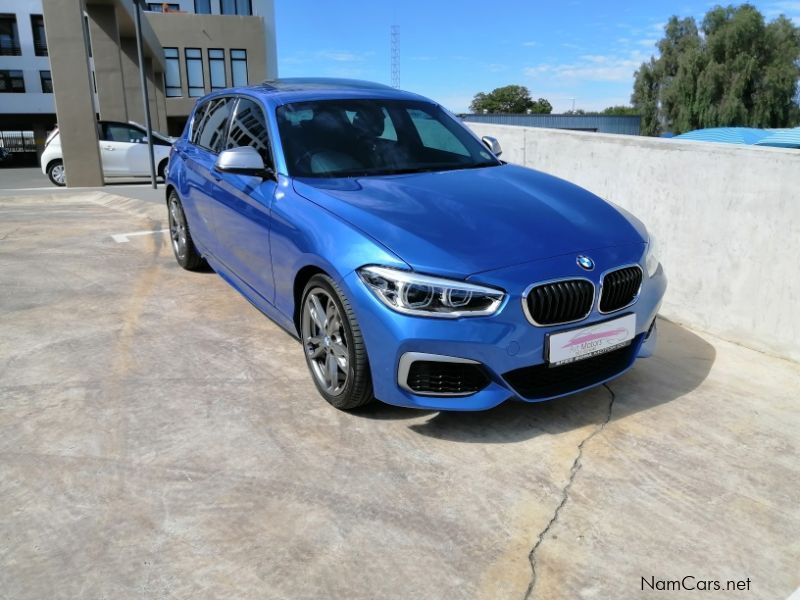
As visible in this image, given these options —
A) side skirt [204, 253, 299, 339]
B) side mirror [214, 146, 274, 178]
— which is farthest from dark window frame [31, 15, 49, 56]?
side mirror [214, 146, 274, 178]

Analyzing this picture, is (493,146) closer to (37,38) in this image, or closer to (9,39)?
(37,38)

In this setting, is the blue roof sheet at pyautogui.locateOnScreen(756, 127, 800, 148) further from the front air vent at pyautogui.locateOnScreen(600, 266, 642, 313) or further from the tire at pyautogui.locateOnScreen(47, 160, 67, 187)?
the tire at pyautogui.locateOnScreen(47, 160, 67, 187)

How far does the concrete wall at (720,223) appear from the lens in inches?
165

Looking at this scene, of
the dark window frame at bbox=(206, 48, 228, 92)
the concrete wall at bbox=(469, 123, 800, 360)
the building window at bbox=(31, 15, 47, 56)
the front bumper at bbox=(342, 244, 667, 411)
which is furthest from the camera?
the building window at bbox=(31, 15, 47, 56)

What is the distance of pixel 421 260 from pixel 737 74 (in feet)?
164

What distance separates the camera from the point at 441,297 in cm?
290

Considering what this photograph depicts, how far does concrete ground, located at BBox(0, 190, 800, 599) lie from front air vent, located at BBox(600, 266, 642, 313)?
0.63 meters

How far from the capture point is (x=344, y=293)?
315 centimetres

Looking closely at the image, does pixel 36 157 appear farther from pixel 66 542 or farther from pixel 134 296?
pixel 66 542

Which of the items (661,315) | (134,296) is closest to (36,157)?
(134,296)

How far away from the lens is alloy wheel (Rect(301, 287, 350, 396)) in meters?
3.36

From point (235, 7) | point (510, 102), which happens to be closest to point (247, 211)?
point (235, 7)

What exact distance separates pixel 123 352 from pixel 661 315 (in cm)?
393

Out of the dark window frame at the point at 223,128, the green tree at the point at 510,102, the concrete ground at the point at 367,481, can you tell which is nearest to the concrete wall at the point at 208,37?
the dark window frame at the point at 223,128
